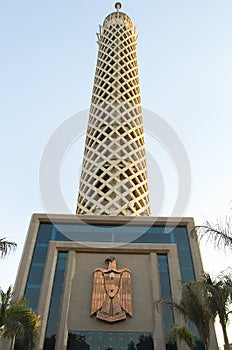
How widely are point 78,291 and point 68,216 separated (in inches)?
234

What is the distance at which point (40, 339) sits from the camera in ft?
60.8

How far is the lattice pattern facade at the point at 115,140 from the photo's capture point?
33844 millimetres

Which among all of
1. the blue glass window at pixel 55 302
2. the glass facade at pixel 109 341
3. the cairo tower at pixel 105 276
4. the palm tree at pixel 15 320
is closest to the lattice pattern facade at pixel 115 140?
the cairo tower at pixel 105 276

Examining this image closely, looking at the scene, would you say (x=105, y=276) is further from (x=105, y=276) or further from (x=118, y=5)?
(x=118, y=5)

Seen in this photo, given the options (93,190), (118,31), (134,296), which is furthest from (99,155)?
(118,31)

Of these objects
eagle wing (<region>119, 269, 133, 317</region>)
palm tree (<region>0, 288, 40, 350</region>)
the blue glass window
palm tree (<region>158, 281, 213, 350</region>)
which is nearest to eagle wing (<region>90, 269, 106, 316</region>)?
eagle wing (<region>119, 269, 133, 317</region>)

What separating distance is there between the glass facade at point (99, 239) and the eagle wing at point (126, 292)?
7.25 ft

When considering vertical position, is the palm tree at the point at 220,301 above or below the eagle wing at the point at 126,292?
below

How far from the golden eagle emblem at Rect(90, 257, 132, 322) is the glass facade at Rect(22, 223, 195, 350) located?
2265mm

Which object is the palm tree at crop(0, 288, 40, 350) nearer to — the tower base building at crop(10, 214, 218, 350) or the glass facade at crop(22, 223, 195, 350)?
the tower base building at crop(10, 214, 218, 350)

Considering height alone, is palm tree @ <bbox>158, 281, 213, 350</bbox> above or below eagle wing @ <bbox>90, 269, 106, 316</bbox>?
below

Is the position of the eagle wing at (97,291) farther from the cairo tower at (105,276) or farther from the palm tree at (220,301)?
the palm tree at (220,301)

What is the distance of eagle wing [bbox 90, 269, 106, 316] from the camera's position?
65.8 feet

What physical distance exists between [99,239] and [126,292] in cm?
455
